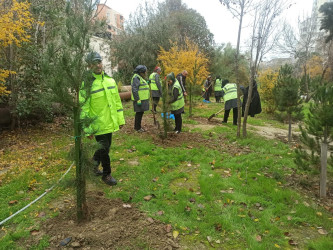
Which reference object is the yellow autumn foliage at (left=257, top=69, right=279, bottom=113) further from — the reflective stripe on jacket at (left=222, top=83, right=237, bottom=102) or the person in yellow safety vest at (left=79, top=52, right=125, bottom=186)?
the person in yellow safety vest at (left=79, top=52, right=125, bottom=186)

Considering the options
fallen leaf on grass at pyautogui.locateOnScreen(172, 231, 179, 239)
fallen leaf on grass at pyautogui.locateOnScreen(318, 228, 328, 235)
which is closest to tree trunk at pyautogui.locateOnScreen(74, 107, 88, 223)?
fallen leaf on grass at pyautogui.locateOnScreen(172, 231, 179, 239)

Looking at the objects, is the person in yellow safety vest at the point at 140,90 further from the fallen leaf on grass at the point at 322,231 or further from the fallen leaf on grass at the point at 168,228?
the fallen leaf on grass at the point at 322,231

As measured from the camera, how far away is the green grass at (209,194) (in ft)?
9.89

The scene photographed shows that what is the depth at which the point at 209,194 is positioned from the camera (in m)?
3.96

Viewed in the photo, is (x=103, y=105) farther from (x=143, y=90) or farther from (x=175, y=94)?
(x=143, y=90)

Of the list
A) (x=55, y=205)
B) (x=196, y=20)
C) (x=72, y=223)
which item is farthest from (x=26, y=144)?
(x=196, y=20)

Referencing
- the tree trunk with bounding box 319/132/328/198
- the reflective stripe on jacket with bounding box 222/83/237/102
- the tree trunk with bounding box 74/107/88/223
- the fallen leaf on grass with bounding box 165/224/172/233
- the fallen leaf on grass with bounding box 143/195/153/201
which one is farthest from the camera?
the reflective stripe on jacket with bounding box 222/83/237/102

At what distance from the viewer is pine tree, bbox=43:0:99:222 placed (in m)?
2.61

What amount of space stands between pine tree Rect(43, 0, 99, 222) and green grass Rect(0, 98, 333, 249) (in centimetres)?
36

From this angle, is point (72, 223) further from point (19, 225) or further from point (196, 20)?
point (196, 20)

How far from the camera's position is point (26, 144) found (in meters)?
6.79

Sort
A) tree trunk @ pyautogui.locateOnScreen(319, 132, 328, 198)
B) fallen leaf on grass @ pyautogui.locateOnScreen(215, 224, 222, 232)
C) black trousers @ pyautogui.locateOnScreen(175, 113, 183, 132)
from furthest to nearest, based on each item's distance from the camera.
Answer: black trousers @ pyautogui.locateOnScreen(175, 113, 183, 132)
tree trunk @ pyautogui.locateOnScreen(319, 132, 328, 198)
fallen leaf on grass @ pyautogui.locateOnScreen(215, 224, 222, 232)

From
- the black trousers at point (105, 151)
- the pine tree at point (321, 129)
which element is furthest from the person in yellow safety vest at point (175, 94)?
the pine tree at point (321, 129)

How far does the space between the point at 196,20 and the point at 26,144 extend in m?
23.7
